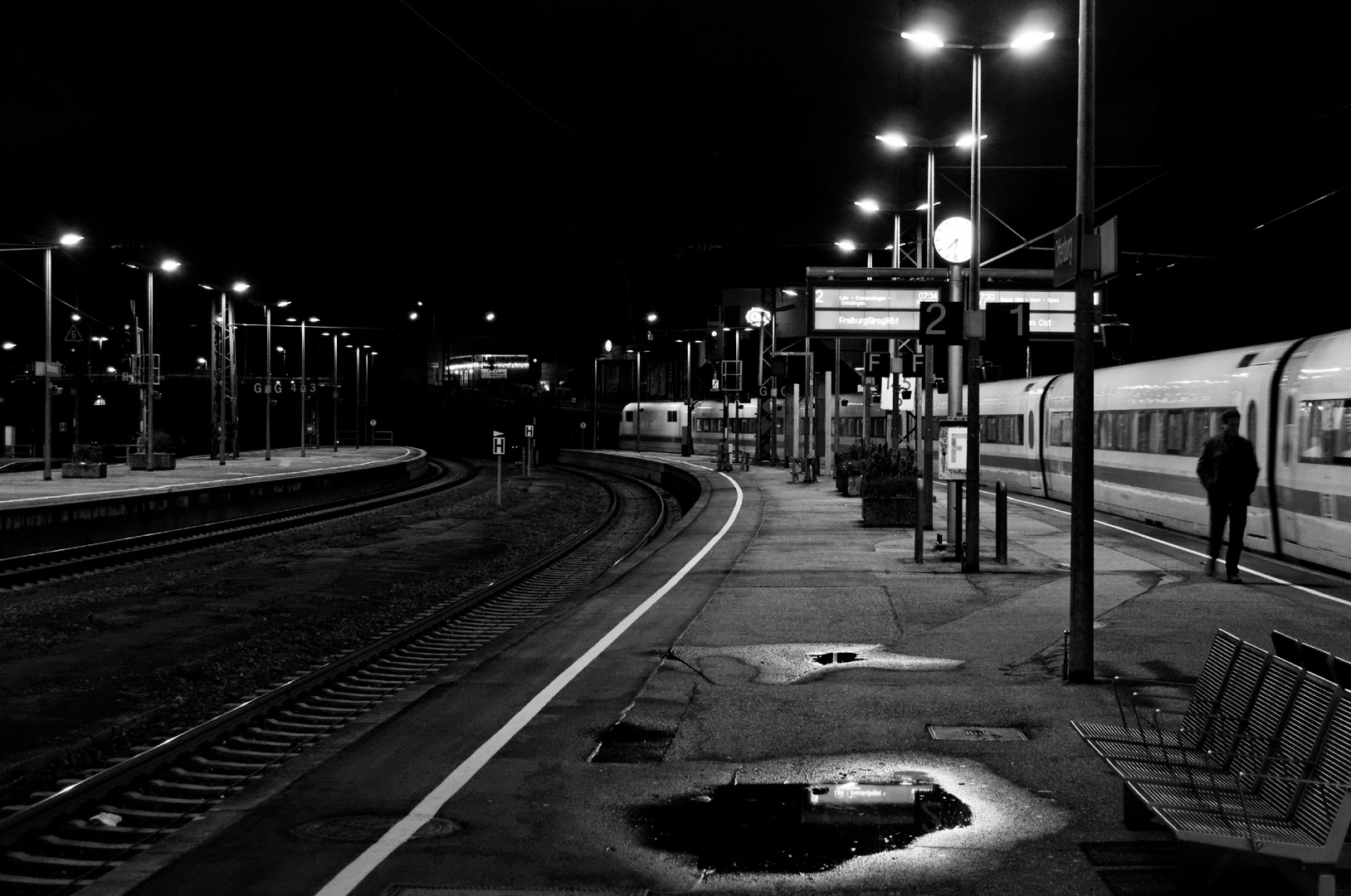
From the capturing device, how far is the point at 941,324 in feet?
56.7

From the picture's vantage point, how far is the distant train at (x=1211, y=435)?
16125 mm

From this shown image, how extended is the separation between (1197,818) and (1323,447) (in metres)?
12.5

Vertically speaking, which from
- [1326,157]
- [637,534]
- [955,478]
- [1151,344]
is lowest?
[637,534]

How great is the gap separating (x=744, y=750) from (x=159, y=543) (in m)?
20.5

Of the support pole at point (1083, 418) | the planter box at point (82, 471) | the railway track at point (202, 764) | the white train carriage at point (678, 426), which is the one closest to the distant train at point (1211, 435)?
the support pole at point (1083, 418)

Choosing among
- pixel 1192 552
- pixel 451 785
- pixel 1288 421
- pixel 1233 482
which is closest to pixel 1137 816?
pixel 451 785

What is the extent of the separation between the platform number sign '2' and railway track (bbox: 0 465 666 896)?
6552mm

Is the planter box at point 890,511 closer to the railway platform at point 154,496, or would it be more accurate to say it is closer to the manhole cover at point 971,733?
the manhole cover at point 971,733

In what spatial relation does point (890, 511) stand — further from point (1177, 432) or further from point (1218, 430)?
point (1218, 430)

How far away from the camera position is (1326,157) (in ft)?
108

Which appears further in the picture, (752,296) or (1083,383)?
(752,296)

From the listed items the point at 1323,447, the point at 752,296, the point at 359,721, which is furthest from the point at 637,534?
the point at 752,296

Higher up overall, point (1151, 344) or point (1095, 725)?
point (1151, 344)

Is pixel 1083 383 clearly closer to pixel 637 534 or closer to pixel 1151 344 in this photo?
pixel 637 534
